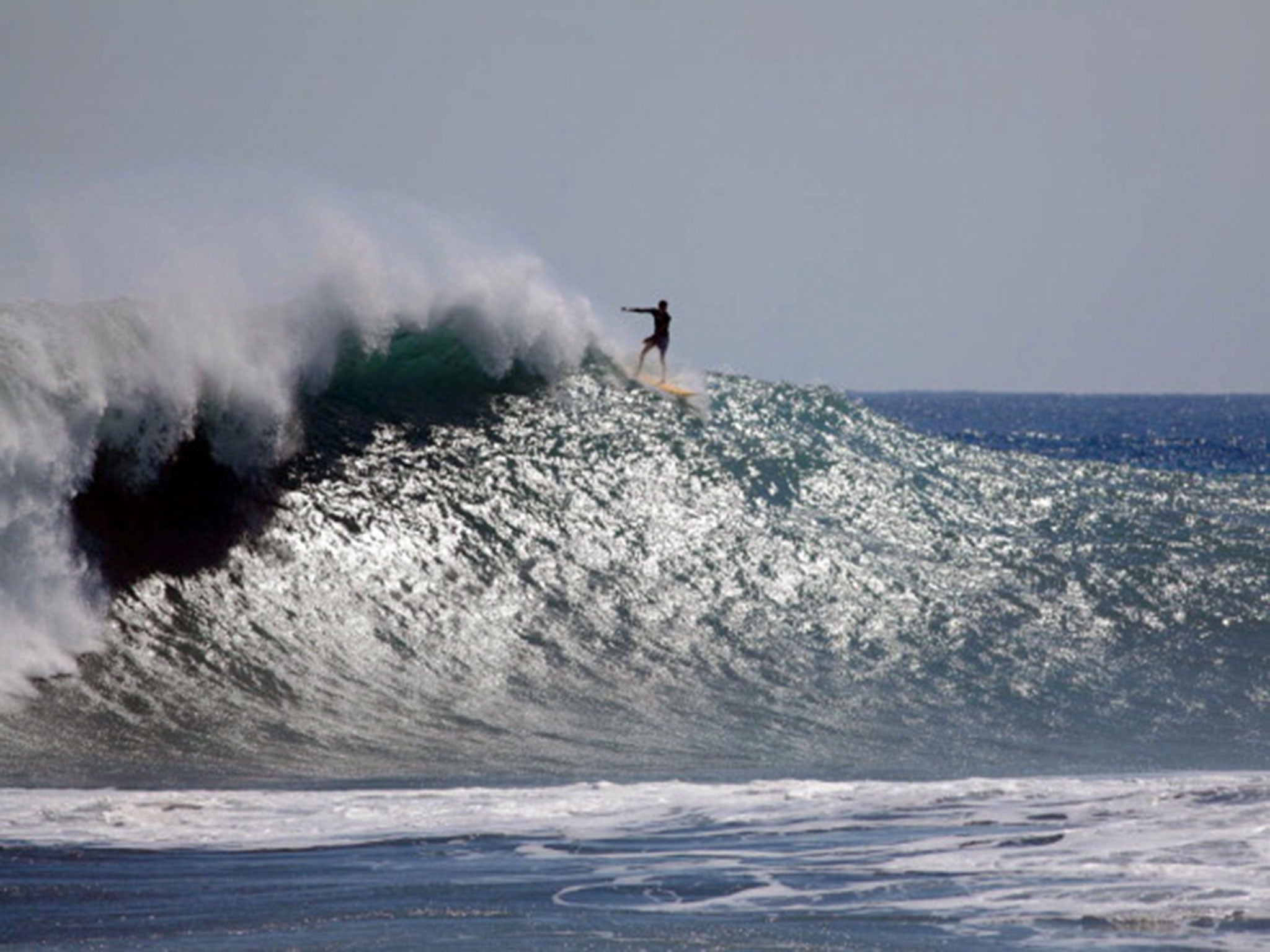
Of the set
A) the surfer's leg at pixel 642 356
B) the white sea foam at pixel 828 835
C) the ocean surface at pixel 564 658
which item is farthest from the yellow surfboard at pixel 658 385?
the white sea foam at pixel 828 835

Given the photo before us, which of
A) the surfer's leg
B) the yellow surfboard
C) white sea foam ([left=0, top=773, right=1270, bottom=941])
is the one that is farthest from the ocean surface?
the surfer's leg

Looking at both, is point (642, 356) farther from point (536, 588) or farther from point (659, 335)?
point (536, 588)

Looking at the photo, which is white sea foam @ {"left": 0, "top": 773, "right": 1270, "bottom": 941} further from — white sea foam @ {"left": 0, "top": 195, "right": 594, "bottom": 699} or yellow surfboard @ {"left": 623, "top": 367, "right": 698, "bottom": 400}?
yellow surfboard @ {"left": 623, "top": 367, "right": 698, "bottom": 400}

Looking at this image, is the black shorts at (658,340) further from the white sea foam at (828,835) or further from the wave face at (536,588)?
the white sea foam at (828,835)

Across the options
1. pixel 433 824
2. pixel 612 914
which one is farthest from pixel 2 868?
pixel 612 914

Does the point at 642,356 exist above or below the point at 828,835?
above

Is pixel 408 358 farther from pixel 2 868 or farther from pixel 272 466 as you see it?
pixel 2 868

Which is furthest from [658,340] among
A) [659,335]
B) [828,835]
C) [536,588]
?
[828,835]
